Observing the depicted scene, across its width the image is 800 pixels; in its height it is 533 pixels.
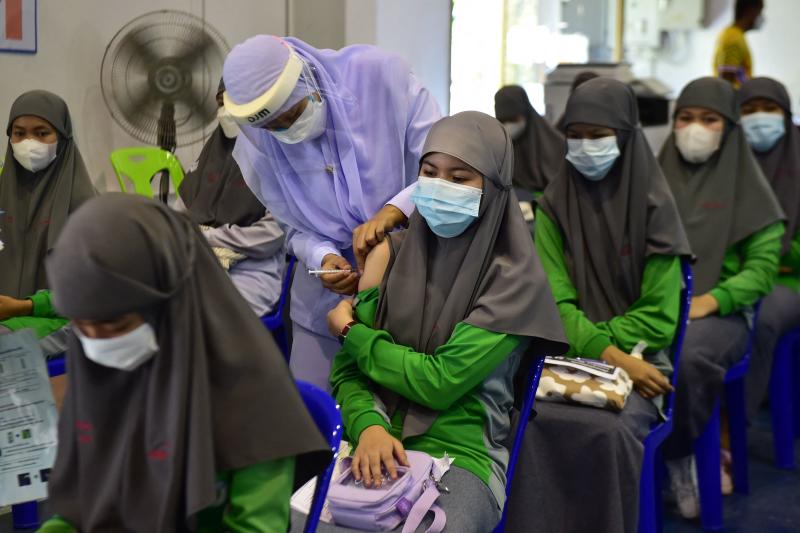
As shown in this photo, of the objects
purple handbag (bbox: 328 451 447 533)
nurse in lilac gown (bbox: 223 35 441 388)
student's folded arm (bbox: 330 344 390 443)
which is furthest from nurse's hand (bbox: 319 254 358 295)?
purple handbag (bbox: 328 451 447 533)

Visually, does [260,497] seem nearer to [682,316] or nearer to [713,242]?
[682,316]

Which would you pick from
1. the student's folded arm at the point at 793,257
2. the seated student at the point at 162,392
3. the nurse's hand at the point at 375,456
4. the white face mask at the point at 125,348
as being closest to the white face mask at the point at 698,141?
the student's folded arm at the point at 793,257

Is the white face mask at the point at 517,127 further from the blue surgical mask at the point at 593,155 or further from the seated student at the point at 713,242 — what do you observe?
the blue surgical mask at the point at 593,155

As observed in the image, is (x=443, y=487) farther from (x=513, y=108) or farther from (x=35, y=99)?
(x=513, y=108)

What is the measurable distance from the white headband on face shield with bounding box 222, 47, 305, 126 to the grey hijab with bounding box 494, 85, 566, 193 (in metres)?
2.49

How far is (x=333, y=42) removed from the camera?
516 cm

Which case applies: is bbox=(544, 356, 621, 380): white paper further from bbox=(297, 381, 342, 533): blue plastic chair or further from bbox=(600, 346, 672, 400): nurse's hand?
bbox=(297, 381, 342, 533): blue plastic chair

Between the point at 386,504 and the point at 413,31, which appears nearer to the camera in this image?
the point at 386,504

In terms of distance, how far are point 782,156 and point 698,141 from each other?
0.77 meters

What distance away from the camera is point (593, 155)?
3.06 metres

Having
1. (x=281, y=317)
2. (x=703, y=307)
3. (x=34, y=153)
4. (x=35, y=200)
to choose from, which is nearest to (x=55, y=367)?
(x=35, y=200)

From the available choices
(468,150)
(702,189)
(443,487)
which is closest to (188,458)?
(443,487)

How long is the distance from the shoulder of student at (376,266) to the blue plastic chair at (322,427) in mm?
626

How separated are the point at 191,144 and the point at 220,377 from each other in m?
3.31
